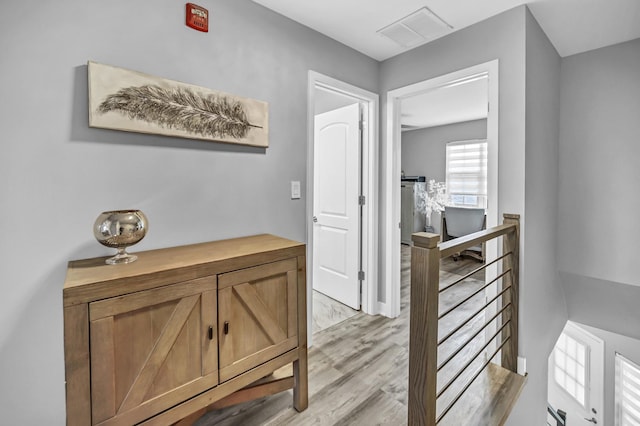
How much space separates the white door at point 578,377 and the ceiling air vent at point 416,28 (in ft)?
13.9

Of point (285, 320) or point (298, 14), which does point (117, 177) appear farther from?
point (298, 14)

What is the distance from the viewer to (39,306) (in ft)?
4.37

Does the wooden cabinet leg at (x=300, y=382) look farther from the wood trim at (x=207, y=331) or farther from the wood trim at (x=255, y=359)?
the wood trim at (x=207, y=331)

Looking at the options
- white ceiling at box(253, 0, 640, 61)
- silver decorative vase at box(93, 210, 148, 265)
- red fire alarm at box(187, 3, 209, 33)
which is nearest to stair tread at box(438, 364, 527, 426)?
silver decorative vase at box(93, 210, 148, 265)

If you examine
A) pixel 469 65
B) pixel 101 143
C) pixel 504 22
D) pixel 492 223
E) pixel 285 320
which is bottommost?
pixel 285 320

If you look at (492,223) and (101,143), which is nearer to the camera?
(101,143)

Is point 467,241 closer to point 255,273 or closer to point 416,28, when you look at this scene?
point 255,273

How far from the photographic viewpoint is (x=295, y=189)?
2211 mm

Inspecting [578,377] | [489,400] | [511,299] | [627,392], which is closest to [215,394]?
[489,400]

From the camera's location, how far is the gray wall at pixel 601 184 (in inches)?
103

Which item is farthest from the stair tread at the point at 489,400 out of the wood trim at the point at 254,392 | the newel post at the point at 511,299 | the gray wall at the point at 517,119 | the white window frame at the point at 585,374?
the white window frame at the point at 585,374

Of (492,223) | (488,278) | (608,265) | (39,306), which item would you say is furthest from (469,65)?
(39,306)

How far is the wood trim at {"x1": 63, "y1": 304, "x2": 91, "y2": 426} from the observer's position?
102cm

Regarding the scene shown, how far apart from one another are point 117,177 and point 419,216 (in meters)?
5.63
